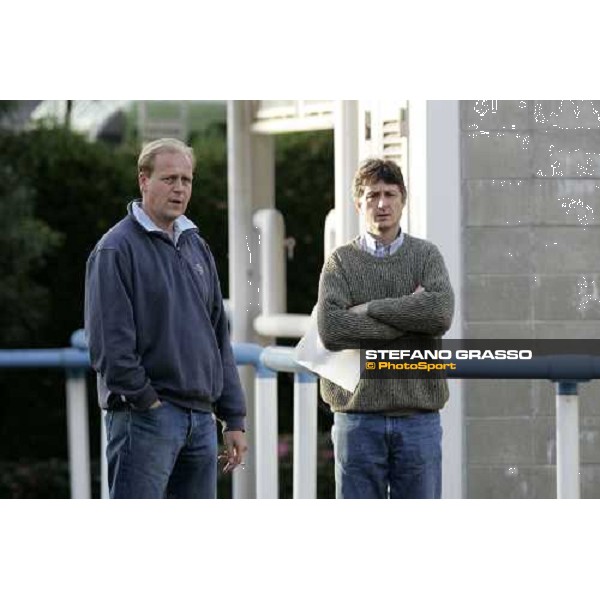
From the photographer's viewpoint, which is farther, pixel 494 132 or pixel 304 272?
pixel 304 272

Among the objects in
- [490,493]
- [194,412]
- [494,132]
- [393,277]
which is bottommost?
[490,493]

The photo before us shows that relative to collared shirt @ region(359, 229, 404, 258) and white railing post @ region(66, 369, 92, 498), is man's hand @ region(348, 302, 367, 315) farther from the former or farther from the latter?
white railing post @ region(66, 369, 92, 498)

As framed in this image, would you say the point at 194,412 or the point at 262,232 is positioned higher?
the point at 262,232

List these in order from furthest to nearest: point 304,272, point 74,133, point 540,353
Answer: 1. point 74,133
2. point 304,272
3. point 540,353

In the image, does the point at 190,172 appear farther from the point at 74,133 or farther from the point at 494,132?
the point at 74,133

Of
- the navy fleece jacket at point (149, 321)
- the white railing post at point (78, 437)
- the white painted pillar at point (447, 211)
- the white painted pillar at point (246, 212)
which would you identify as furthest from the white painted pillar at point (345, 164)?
the white painted pillar at point (246, 212)

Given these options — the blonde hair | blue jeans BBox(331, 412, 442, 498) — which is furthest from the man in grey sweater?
the blonde hair

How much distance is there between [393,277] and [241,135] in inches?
108

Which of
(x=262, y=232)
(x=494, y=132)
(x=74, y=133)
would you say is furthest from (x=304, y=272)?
(x=494, y=132)

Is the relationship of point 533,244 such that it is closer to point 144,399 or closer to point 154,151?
point 154,151

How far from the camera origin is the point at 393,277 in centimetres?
459

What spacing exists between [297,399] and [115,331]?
115cm

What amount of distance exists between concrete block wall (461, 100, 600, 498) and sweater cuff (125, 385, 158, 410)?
1.08m

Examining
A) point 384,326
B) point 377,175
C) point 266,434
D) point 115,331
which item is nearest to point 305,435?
point 266,434
